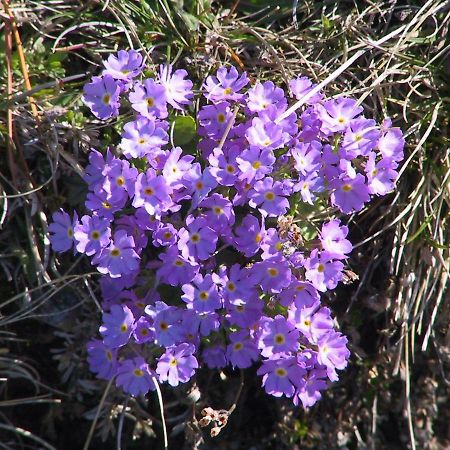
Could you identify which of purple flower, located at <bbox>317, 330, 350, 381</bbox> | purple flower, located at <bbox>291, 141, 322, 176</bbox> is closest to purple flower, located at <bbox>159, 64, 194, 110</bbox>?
purple flower, located at <bbox>291, 141, 322, 176</bbox>

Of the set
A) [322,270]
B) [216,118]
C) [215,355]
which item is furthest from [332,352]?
[216,118]

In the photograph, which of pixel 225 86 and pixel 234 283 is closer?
pixel 234 283

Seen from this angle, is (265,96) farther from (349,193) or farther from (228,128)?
(349,193)

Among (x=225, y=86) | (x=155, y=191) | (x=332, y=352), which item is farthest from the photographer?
(x=225, y=86)

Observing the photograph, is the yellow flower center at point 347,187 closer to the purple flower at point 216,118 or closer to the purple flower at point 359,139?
the purple flower at point 359,139

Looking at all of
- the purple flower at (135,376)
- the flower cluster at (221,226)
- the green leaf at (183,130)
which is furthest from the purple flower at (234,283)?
the green leaf at (183,130)

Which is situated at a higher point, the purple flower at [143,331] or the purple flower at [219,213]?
the purple flower at [219,213]
